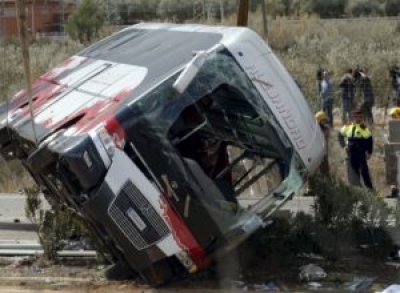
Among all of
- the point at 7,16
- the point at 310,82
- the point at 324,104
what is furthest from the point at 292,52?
the point at 7,16

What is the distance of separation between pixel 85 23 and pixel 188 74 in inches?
1511

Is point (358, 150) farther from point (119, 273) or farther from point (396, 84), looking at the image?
point (396, 84)

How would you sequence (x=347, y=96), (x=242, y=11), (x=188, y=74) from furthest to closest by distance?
(x=347, y=96) → (x=242, y=11) → (x=188, y=74)

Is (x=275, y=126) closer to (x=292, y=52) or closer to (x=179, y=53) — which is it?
(x=179, y=53)

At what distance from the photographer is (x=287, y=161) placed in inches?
331

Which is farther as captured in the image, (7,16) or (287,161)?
(7,16)

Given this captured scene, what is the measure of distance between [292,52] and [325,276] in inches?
1090

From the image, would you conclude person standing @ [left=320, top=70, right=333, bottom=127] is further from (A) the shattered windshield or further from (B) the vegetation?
(A) the shattered windshield

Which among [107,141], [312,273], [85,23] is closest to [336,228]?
[312,273]

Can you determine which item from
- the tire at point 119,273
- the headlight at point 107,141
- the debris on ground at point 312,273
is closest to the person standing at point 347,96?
the debris on ground at point 312,273

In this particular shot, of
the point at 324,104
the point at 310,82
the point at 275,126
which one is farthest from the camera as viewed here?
the point at 310,82

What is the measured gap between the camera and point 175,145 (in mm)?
8141

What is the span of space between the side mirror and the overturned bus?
0.01 metres

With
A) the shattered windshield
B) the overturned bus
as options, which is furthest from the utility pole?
the shattered windshield
